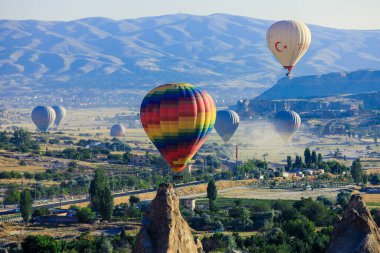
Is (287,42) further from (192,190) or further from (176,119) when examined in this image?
(176,119)

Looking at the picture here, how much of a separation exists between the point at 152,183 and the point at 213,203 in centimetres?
1886

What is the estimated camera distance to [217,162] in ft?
366

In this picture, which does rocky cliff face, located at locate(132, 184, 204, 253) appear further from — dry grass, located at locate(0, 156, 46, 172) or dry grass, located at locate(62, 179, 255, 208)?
dry grass, located at locate(0, 156, 46, 172)

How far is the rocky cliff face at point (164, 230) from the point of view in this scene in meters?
31.1

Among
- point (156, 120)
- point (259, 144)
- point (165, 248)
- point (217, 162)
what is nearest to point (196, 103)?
point (156, 120)

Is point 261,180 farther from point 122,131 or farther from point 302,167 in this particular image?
point 122,131

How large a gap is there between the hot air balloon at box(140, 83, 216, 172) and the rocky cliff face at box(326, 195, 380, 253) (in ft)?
66.0

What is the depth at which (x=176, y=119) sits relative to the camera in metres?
49.0

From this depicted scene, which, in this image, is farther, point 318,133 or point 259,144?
point 318,133

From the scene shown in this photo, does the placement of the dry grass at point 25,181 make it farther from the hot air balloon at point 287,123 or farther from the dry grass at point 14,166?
the hot air balloon at point 287,123

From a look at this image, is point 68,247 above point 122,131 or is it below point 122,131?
below

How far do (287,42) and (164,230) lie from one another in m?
51.9

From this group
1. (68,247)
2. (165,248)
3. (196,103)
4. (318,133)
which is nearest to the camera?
(165,248)

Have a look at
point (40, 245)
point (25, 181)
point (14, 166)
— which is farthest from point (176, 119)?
point (14, 166)
